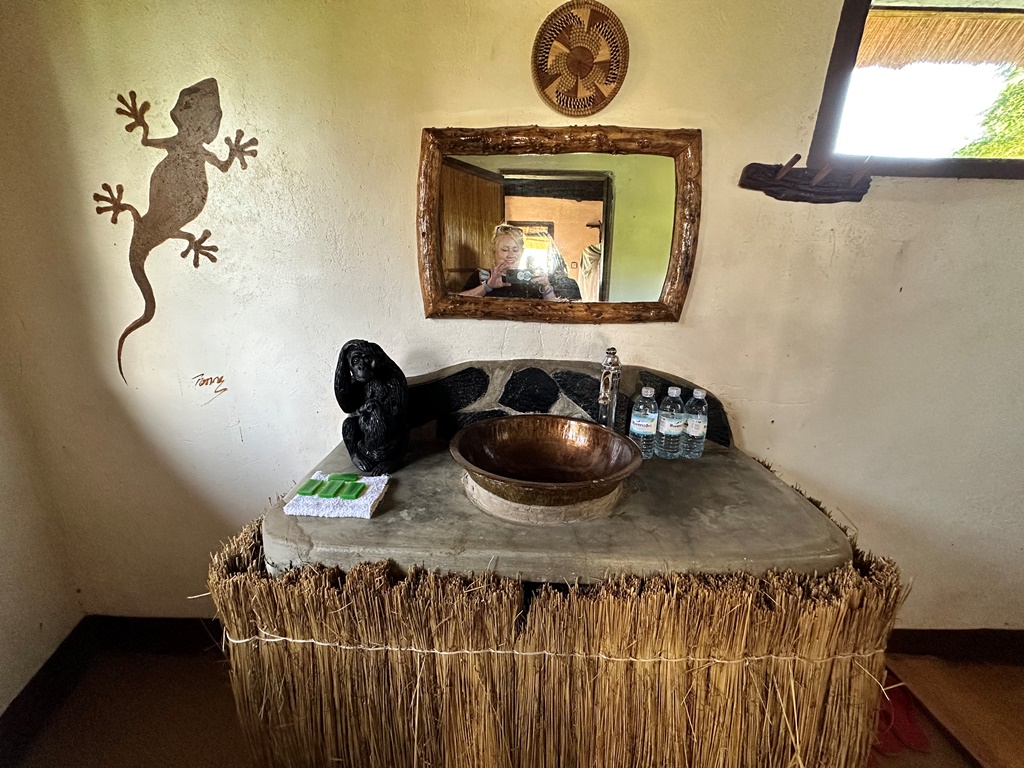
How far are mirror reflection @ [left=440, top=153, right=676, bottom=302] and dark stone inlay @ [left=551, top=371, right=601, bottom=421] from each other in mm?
204

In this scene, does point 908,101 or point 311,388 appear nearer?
point 908,101

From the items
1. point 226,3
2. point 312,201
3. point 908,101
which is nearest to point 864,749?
point 908,101

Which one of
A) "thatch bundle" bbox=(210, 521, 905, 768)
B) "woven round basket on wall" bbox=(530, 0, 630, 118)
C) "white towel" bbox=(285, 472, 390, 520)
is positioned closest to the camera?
"thatch bundle" bbox=(210, 521, 905, 768)

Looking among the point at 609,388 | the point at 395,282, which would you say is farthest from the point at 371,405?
the point at 609,388

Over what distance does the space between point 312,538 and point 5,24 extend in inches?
56.1

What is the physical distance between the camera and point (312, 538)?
89 cm

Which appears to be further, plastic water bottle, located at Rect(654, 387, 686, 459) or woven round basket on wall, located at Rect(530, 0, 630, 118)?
plastic water bottle, located at Rect(654, 387, 686, 459)

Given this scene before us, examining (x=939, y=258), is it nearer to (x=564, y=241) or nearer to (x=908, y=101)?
(x=908, y=101)

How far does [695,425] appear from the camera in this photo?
3.99 feet

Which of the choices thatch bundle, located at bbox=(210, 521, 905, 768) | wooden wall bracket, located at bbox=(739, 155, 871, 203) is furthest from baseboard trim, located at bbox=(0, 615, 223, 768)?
wooden wall bracket, located at bbox=(739, 155, 871, 203)

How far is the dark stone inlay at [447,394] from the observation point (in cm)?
129

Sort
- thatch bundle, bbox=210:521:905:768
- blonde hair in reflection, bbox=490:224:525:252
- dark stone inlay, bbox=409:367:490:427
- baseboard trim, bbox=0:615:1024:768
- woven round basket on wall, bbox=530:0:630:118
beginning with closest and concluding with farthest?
1. thatch bundle, bbox=210:521:905:768
2. woven round basket on wall, bbox=530:0:630:118
3. blonde hair in reflection, bbox=490:224:525:252
4. dark stone inlay, bbox=409:367:490:427
5. baseboard trim, bbox=0:615:1024:768

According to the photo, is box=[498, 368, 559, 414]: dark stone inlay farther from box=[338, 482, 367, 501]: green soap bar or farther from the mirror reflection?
box=[338, 482, 367, 501]: green soap bar

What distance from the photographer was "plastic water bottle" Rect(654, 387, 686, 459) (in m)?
1.21
